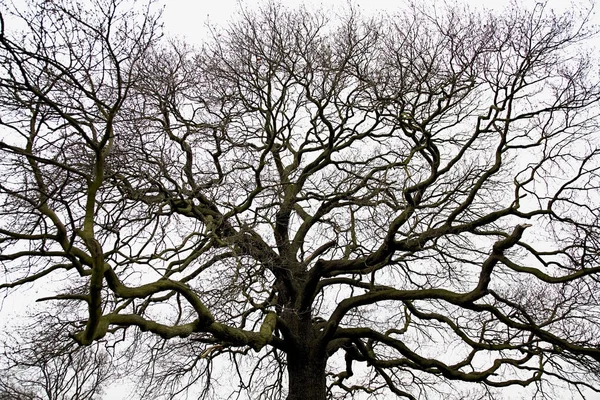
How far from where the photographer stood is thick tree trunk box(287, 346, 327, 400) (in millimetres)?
8945

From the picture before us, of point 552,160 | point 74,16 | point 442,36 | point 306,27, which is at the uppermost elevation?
point 306,27

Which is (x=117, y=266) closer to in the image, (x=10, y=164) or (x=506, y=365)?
(x=10, y=164)

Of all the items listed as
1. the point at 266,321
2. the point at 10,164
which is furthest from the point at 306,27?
the point at 10,164

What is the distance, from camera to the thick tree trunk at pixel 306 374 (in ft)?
29.3

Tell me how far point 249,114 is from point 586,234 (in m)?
5.40

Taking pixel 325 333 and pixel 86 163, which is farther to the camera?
pixel 325 333

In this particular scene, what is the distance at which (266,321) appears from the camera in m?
8.23

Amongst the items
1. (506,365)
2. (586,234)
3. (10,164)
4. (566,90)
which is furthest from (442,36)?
(10,164)

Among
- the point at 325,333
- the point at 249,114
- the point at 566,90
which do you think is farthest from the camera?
the point at 249,114

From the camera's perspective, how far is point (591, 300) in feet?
27.1

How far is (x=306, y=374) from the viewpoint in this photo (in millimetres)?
9055

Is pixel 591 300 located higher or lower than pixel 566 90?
lower

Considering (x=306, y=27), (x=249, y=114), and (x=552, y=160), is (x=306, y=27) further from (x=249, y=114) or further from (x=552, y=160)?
(x=552, y=160)

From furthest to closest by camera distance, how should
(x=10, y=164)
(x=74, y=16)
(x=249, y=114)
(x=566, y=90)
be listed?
(x=249, y=114) → (x=566, y=90) → (x=10, y=164) → (x=74, y=16)
